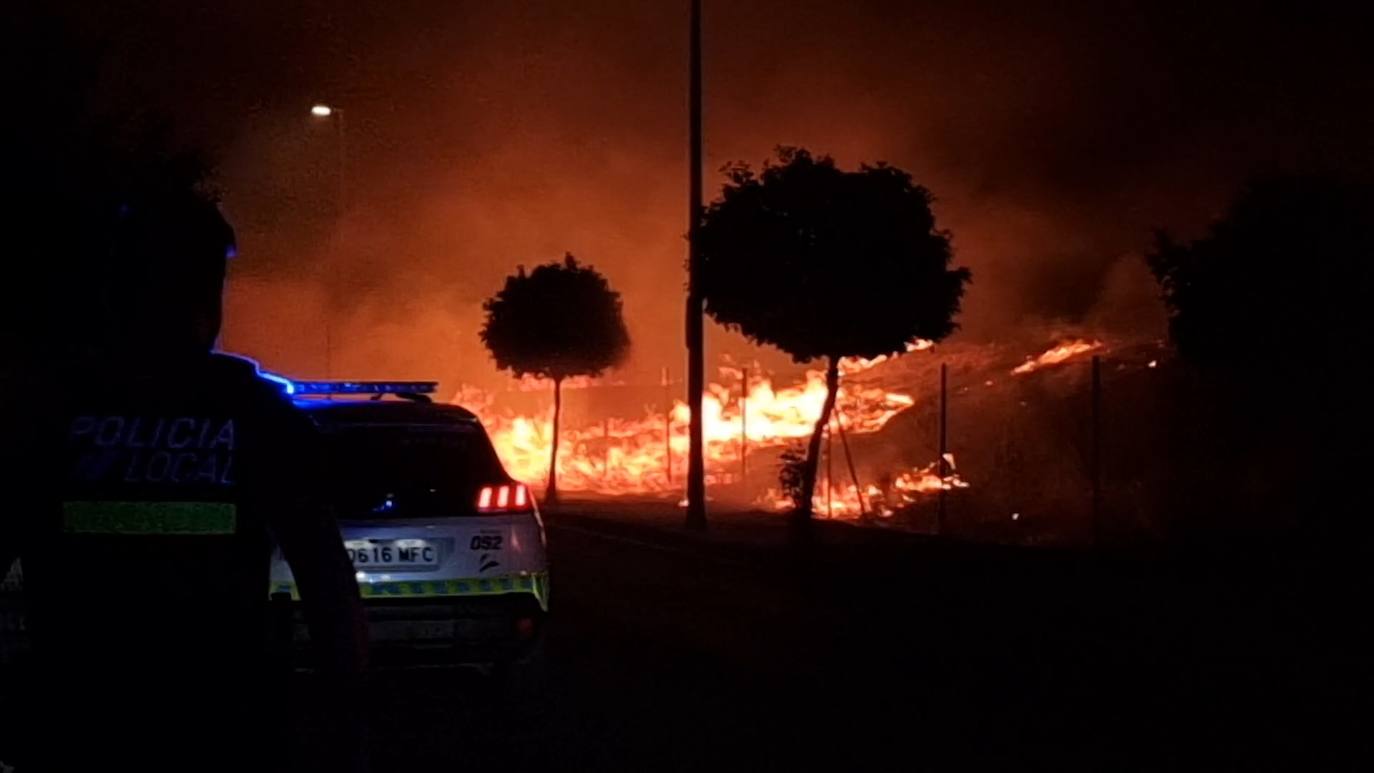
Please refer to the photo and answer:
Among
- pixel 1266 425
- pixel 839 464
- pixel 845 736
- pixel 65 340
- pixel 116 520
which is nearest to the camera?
pixel 116 520

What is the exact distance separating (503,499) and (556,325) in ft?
70.5

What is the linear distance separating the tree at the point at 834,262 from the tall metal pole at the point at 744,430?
9403mm

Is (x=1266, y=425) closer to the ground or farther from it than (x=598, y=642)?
farther from it

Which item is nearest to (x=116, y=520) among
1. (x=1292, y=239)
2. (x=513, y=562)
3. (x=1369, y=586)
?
(x=513, y=562)

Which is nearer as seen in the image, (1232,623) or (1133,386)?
(1232,623)

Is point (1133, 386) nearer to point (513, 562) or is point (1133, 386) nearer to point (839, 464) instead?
point (839, 464)

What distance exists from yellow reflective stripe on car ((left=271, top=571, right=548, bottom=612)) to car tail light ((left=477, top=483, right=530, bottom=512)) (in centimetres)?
35

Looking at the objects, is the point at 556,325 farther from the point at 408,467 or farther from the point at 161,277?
the point at 161,277

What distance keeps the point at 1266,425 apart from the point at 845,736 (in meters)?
10.8

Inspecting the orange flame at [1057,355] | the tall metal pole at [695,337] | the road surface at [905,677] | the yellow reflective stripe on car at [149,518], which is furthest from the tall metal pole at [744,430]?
the yellow reflective stripe on car at [149,518]

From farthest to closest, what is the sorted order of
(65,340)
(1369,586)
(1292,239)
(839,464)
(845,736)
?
1. (839,464)
2. (1292,239)
3. (1369,586)
4. (845,736)
5. (65,340)

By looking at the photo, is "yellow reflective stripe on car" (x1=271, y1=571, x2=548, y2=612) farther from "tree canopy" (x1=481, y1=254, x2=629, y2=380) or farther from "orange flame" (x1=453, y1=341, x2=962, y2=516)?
"tree canopy" (x1=481, y1=254, x2=629, y2=380)

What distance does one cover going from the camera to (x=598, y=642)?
11.1 meters

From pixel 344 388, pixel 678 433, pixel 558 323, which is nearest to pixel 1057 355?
pixel 678 433
